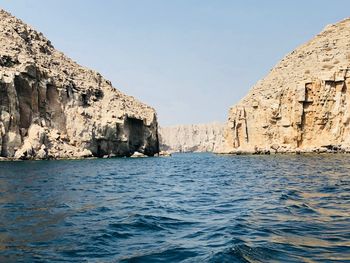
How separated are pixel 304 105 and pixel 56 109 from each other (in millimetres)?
61173

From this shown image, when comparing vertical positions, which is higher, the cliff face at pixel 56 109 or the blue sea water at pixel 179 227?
the cliff face at pixel 56 109

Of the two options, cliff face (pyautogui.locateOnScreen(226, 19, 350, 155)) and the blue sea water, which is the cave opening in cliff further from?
the blue sea water

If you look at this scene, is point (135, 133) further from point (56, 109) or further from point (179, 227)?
point (179, 227)

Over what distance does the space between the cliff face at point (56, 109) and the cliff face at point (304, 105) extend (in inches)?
1228

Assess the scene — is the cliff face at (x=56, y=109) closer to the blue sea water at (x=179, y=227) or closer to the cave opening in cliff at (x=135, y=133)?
the cave opening in cliff at (x=135, y=133)

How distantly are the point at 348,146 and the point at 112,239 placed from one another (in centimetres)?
7919

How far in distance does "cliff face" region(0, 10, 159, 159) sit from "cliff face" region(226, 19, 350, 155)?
31182 mm

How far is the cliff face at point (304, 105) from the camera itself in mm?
86125

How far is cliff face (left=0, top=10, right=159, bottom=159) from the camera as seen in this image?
70.6 m

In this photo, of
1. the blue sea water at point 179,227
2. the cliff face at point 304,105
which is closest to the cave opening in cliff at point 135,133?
the cliff face at point 304,105

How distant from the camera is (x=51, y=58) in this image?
101438mm

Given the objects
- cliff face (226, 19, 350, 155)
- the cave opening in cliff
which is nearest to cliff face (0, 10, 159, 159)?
the cave opening in cliff

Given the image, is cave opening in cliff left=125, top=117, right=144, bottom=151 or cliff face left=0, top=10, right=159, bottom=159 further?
cave opening in cliff left=125, top=117, right=144, bottom=151

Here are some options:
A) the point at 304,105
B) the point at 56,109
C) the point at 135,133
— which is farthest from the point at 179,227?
the point at 135,133
